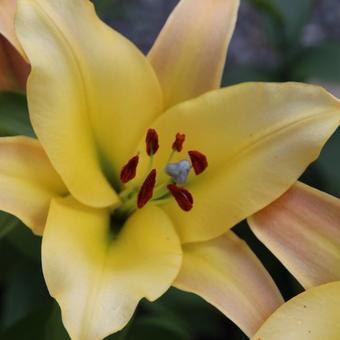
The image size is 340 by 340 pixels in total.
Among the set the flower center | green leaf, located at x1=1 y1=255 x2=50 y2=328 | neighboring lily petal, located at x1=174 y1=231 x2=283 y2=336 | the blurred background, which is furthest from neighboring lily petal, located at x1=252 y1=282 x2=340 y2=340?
green leaf, located at x1=1 y1=255 x2=50 y2=328

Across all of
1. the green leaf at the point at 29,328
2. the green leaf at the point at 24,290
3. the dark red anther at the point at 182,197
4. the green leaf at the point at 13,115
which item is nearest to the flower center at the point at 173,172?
the dark red anther at the point at 182,197

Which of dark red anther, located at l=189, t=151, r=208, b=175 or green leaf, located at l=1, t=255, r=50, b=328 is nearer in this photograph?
dark red anther, located at l=189, t=151, r=208, b=175

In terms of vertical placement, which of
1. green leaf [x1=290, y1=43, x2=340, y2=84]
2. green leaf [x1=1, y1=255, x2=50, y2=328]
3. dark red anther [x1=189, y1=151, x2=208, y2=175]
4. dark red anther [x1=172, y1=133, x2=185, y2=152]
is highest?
dark red anther [x1=172, y1=133, x2=185, y2=152]

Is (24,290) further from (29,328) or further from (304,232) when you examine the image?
(304,232)

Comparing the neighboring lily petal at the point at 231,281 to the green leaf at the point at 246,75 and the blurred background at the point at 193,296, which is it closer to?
the blurred background at the point at 193,296

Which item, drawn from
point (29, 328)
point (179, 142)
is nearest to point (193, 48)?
point (179, 142)

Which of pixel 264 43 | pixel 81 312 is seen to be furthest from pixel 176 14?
pixel 264 43

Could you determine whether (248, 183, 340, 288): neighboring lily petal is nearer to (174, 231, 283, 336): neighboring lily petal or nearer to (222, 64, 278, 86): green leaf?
(174, 231, 283, 336): neighboring lily petal
